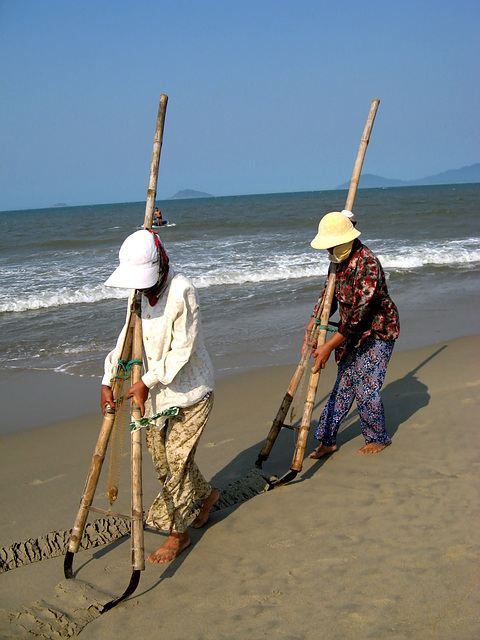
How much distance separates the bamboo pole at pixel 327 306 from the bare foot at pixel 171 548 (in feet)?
2.80

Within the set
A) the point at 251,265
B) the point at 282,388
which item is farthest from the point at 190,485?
the point at 251,265

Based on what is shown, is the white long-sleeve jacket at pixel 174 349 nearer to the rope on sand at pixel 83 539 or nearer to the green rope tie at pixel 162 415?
the green rope tie at pixel 162 415

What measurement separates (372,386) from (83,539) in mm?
1931

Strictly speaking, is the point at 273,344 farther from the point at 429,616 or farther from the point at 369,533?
the point at 429,616

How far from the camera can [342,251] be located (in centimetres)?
330

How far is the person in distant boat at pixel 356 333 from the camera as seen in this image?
329 cm

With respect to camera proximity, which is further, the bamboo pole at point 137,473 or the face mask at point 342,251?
the face mask at point 342,251

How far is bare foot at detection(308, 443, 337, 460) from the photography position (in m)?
3.87

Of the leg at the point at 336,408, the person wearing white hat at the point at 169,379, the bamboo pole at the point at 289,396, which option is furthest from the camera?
the leg at the point at 336,408

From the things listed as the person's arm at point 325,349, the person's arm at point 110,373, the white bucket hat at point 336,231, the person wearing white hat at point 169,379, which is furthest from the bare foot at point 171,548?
the white bucket hat at point 336,231

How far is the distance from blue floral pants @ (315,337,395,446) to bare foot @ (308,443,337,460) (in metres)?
0.03

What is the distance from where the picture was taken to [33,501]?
3.51 metres

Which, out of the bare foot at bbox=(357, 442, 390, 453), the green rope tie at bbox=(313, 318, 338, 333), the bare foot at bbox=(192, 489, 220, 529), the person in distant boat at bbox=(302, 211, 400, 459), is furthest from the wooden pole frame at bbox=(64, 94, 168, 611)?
the bare foot at bbox=(357, 442, 390, 453)

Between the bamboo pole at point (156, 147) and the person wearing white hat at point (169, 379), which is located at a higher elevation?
the bamboo pole at point (156, 147)
